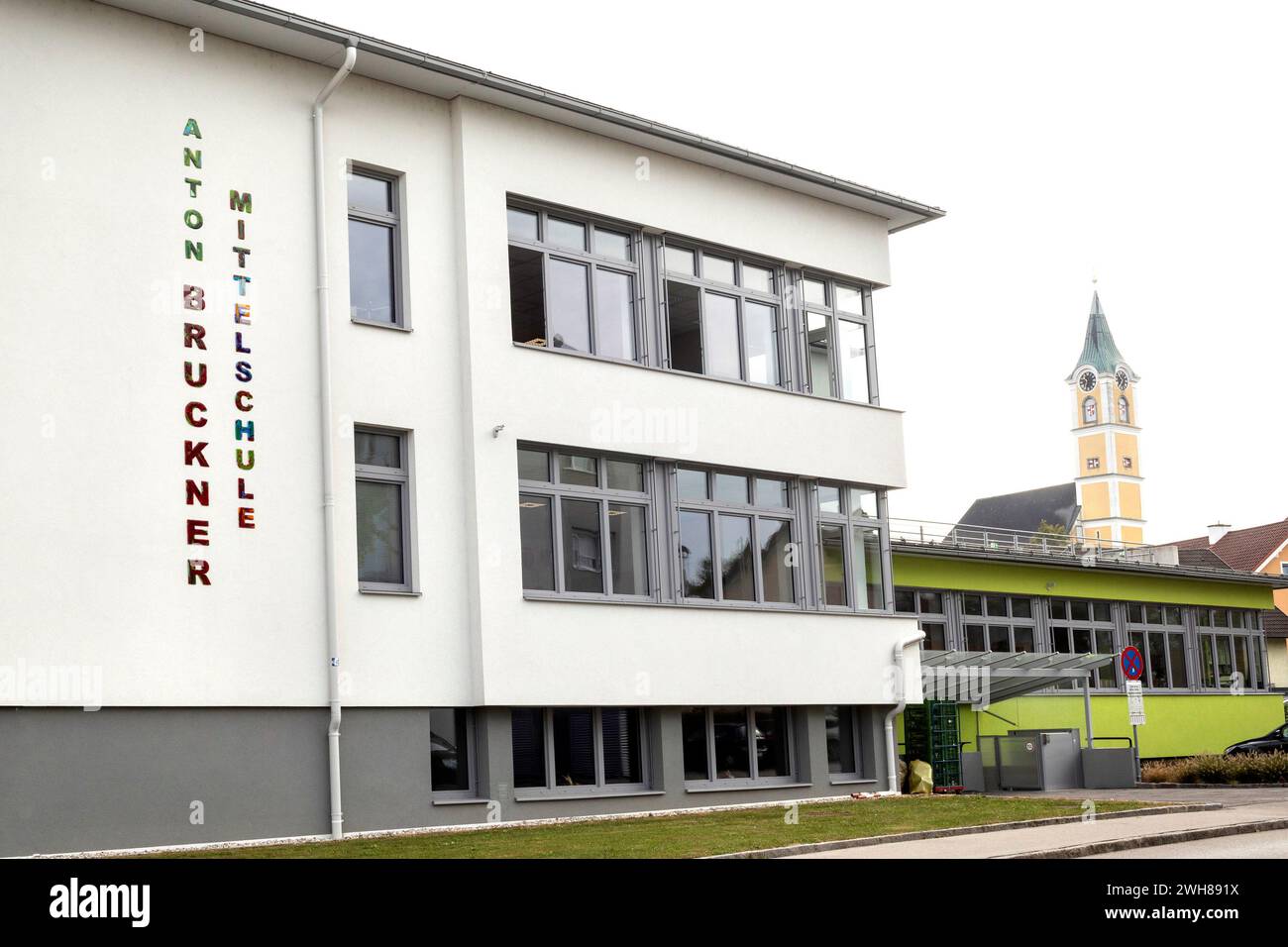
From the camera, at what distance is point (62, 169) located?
52.5 ft

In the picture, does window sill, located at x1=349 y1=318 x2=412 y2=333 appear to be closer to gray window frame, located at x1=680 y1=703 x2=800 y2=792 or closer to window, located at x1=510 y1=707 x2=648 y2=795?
window, located at x1=510 y1=707 x2=648 y2=795

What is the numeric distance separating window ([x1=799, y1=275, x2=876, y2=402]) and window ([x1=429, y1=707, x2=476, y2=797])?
813 cm

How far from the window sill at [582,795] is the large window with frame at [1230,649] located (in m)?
25.6

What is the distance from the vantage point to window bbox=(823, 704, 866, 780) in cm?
2377

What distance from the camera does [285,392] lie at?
17.5 metres

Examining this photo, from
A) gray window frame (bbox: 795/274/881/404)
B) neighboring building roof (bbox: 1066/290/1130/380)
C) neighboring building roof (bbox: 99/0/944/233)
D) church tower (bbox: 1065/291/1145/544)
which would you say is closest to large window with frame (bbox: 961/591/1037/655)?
gray window frame (bbox: 795/274/881/404)

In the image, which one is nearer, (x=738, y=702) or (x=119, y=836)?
(x=119, y=836)

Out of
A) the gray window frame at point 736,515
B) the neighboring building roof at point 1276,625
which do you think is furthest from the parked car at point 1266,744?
the neighboring building roof at point 1276,625

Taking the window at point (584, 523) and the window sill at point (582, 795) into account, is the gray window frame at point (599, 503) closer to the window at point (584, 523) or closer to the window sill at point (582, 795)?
the window at point (584, 523)

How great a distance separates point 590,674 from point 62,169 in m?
8.73

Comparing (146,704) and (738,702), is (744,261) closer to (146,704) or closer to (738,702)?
(738,702)

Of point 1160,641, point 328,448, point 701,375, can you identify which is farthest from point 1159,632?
point 328,448
